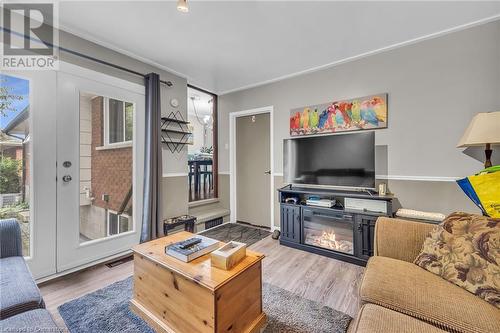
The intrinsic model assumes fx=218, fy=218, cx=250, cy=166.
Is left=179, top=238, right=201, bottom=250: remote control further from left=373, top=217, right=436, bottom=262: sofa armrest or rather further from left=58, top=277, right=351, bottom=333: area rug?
left=373, top=217, right=436, bottom=262: sofa armrest

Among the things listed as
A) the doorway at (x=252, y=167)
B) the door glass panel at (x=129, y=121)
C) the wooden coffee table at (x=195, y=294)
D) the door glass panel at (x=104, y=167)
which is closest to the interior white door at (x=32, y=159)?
the door glass panel at (x=104, y=167)

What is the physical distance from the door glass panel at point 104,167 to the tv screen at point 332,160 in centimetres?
209

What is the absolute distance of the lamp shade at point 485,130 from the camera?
1.66m

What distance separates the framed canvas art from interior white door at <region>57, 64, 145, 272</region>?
85.3 inches

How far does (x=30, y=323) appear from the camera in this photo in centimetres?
90

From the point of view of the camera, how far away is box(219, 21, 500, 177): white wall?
2125mm

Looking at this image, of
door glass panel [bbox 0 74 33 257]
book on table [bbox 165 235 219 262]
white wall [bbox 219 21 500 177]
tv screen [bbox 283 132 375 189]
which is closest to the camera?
book on table [bbox 165 235 219 262]

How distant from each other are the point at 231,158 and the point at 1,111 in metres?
2.83

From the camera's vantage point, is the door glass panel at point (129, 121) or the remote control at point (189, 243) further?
the door glass panel at point (129, 121)

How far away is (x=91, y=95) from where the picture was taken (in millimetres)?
2387

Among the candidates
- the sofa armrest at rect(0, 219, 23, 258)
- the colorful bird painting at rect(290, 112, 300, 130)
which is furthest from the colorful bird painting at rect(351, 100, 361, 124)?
the sofa armrest at rect(0, 219, 23, 258)

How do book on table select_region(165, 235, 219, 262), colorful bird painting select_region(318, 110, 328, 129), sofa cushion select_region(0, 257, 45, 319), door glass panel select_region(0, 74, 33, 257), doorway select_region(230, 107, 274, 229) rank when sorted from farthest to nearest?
doorway select_region(230, 107, 274, 229) < colorful bird painting select_region(318, 110, 328, 129) < door glass panel select_region(0, 74, 33, 257) < book on table select_region(165, 235, 219, 262) < sofa cushion select_region(0, 257, 45, 319)

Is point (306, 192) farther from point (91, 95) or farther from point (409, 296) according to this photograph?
point (91, 95)

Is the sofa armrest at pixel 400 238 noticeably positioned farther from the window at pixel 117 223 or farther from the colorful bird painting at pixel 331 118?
the window at pixel 117 223
